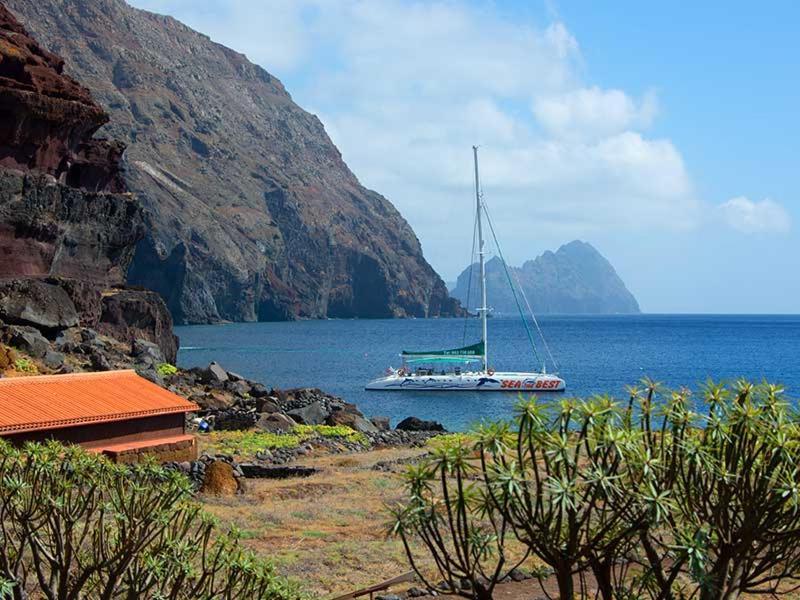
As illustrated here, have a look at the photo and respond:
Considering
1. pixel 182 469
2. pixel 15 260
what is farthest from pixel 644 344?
pixel 182 469

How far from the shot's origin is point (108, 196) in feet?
270

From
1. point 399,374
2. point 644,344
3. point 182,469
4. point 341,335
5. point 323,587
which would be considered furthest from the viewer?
point 341,335

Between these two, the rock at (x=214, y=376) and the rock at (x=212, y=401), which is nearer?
the rock at (x=212, y=401)

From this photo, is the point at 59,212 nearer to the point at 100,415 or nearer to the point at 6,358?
the point at 6,358

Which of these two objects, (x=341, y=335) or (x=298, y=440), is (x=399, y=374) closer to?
(x=298, y=440)

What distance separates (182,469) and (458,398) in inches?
1997

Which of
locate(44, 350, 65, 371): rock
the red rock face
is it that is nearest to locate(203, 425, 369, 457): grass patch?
locate(44, 350, 65, 371): rock

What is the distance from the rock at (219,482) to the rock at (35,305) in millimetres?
35120

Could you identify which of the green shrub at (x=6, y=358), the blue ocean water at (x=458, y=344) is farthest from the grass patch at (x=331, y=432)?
the blue ocean water at (x=458, y=344)

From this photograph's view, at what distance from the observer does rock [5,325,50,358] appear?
163ft

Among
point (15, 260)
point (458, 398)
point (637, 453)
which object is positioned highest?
point (15, 260)

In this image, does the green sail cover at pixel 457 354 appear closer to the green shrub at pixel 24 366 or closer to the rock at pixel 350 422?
the rock at pixel 350 422

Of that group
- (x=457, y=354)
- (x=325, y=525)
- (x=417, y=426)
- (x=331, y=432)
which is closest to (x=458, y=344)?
(x=457, y=354)

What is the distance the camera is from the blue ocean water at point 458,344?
7825 centimetres
